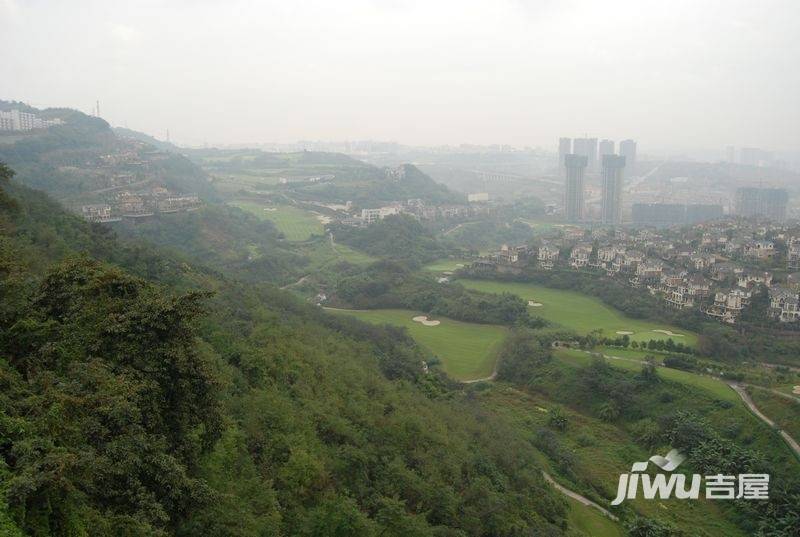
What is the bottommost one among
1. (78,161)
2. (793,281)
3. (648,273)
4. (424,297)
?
(424,297)

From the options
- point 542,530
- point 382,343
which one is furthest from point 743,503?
point 382,343

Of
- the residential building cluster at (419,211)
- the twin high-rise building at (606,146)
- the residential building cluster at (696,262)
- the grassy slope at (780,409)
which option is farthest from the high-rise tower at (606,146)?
the grassy slope at (780,409)

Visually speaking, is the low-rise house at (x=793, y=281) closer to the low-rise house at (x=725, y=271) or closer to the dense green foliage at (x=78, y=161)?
the low-rise house at (x=725, y=271)

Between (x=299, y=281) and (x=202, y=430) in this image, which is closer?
(x=202, y=430)

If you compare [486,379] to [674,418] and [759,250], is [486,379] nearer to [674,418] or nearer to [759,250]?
[674,418]

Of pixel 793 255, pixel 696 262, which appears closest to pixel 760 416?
pixel 696 262

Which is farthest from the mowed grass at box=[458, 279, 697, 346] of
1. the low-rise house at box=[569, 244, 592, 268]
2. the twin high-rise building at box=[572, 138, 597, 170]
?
the twin high-rise building at box=[572, 138, 597, 170]

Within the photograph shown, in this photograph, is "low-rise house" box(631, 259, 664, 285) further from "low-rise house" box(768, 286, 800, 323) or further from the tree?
the tree
